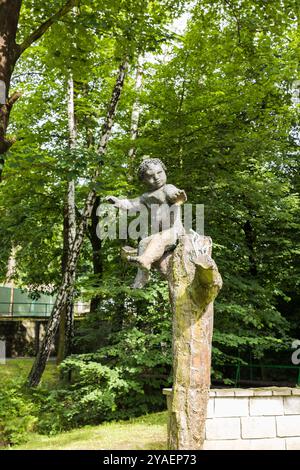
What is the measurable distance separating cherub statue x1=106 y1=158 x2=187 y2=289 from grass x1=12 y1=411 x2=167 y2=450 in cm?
328

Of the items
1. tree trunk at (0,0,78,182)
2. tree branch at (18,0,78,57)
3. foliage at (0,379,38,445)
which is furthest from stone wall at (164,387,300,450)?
tree branch at (18,0,78,57)

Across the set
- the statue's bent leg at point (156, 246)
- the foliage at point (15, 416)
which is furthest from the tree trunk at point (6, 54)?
the foliage at point (15, 416)

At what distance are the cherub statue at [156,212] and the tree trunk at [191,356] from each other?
0.92 ft

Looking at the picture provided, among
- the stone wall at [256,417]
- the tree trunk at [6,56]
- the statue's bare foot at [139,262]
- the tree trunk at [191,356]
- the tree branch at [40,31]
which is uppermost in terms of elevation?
the tree branch at [40,31]

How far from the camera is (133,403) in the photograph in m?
9.70

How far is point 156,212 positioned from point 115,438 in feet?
13.9

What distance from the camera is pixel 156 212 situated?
4.75 metres

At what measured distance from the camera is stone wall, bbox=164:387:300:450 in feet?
18.2

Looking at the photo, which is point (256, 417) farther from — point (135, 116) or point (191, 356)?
point (135, 116)

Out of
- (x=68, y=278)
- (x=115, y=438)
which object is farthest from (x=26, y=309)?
(x=115, y=438)

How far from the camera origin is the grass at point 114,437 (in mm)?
6766

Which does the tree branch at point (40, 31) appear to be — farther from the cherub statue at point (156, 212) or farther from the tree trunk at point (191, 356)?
the tree trunk at point (191, 356)
